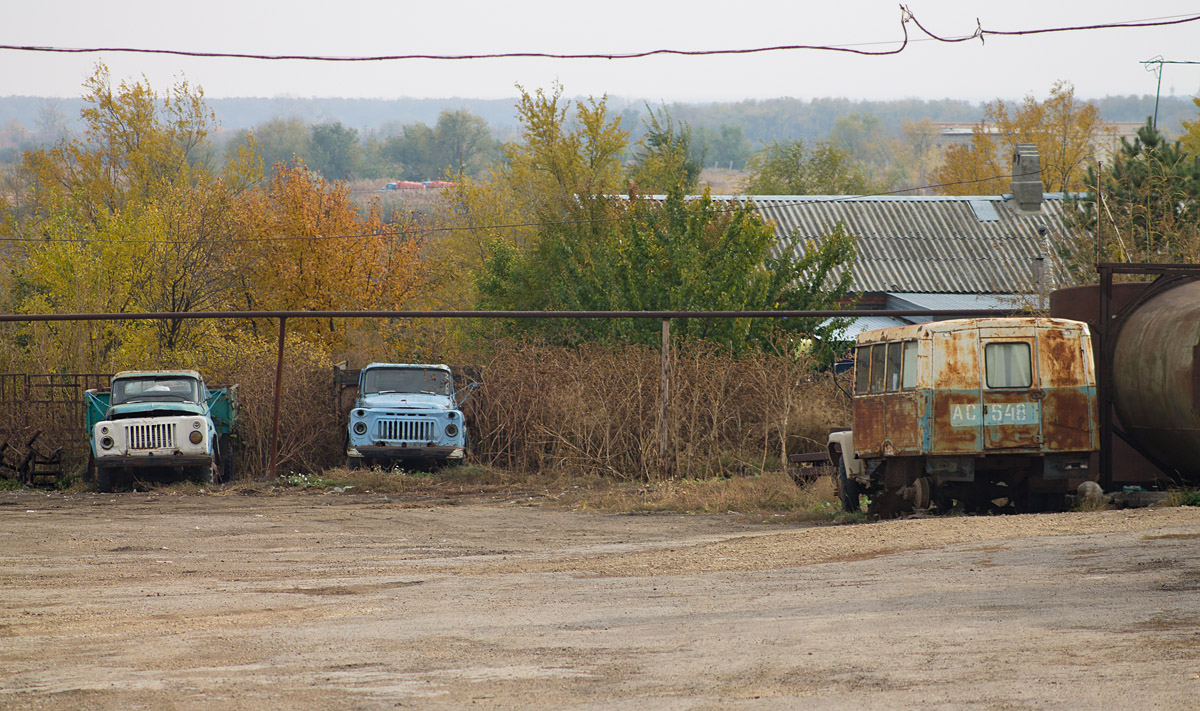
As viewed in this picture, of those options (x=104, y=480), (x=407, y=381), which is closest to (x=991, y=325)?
(x=407, y=381)

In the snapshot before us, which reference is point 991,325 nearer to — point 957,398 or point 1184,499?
point 957,398

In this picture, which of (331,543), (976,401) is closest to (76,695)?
(331,543)

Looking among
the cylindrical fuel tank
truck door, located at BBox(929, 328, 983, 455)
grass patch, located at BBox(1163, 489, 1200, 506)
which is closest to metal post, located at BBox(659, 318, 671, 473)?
truck door, located at BBox(929, 328, 983, 455)

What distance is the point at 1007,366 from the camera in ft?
42.8

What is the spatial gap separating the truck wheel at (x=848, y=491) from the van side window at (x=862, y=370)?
3.20ft

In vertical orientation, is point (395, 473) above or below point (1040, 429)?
below

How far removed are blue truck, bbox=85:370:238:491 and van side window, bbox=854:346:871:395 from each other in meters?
9.92

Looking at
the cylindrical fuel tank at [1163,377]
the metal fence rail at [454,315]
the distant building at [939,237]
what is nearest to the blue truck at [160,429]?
the metal fence rail at [454,315]

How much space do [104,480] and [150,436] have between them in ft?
3.32

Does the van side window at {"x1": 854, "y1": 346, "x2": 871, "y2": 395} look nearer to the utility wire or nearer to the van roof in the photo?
the van roof

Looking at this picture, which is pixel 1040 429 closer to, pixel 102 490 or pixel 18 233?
pixel 102 490

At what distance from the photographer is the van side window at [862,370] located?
46.3ft

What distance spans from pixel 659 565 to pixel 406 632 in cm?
335

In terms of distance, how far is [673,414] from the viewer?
19297mm
